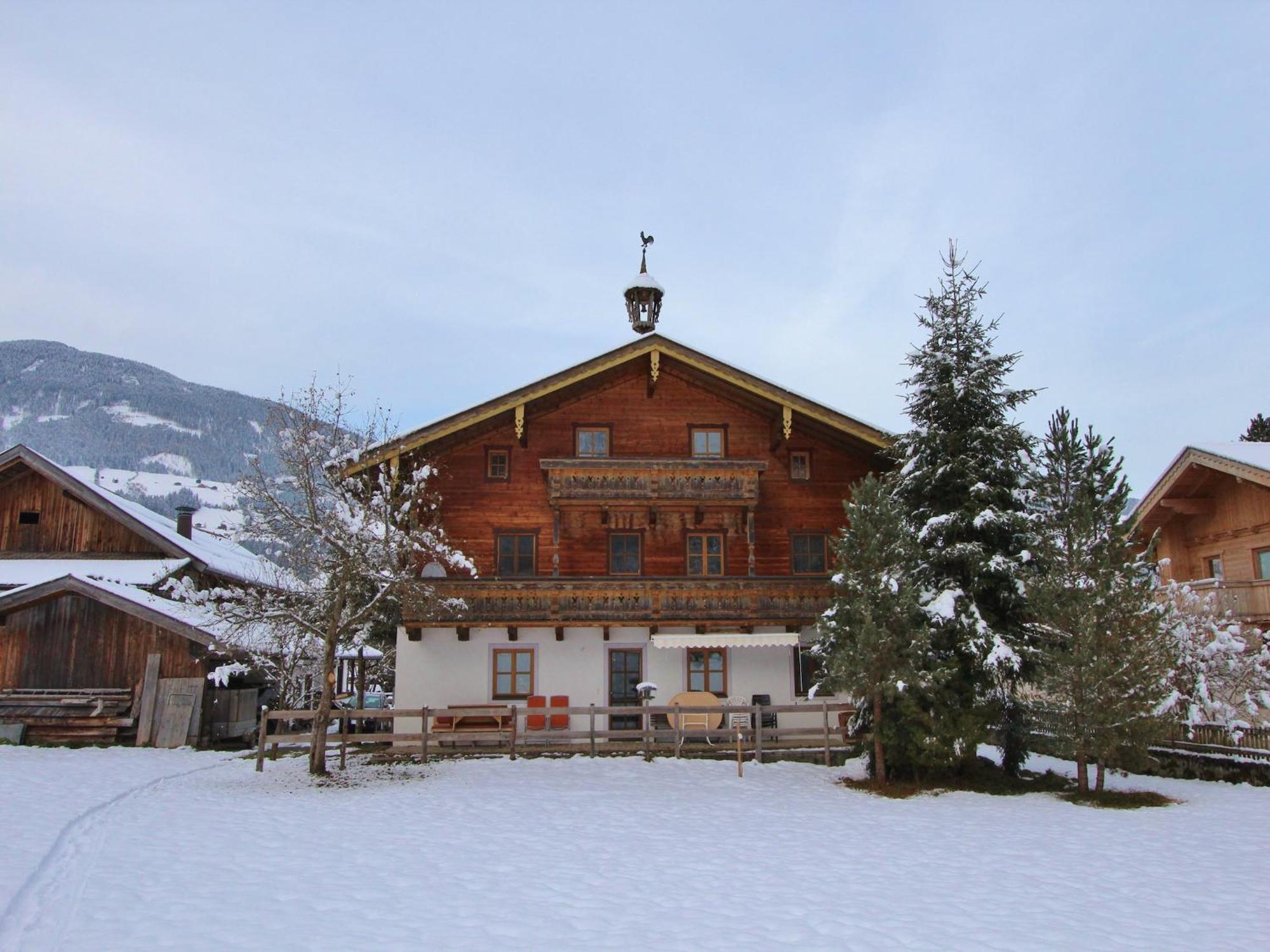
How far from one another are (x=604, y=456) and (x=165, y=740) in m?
14.3

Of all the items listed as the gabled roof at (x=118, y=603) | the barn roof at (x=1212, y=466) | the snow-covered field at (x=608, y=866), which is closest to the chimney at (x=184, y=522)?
the gabled roof at (x=118, y=603)

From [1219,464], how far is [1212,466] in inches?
11.9

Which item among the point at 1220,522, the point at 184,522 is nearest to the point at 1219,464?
the point at 1220,522

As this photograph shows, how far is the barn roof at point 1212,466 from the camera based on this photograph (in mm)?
26172

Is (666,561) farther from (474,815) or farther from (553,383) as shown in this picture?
(474,815)

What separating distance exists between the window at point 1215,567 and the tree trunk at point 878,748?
56.0 feet

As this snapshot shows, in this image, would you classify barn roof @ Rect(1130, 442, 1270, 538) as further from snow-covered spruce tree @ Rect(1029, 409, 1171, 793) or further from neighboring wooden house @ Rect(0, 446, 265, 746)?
neighboring wooden house @ Rect(0, 446, 265, 746)

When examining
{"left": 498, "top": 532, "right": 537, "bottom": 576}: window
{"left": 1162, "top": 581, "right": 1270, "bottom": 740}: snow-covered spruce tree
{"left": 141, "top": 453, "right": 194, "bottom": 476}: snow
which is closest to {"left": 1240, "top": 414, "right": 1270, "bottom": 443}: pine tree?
{"left": 1162, "top": 581, "right": 1270, "bottom": 740}: snow-covered spruce tree

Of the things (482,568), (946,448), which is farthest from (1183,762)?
(482,568)

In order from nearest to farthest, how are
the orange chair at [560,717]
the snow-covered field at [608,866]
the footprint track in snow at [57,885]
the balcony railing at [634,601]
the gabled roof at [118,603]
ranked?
the footprint track in snow at [57,885] < the snow-covered field at [608,866] < the orange chair at [560,717] < the balcony railing at [634,601] < the gabled roof at [118,603]

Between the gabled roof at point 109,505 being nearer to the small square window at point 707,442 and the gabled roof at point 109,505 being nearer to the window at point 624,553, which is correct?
the window at point 624,553

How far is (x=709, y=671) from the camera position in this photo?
26.5 meters

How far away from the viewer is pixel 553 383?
27125 mm

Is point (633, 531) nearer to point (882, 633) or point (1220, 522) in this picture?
point (882, 633)
